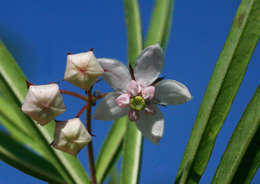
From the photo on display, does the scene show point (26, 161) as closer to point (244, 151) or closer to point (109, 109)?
point (109, 109)

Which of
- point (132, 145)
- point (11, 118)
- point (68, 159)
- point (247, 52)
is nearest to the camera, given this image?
point (247, 52)

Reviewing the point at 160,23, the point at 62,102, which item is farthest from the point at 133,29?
the point at 62,102

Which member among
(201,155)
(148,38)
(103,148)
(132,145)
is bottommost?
(103,148)

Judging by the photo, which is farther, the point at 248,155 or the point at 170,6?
the point at 170,6

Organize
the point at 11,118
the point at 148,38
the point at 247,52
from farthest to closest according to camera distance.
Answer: the point at 148,38 < the point at 11,118 < the point at 247,52

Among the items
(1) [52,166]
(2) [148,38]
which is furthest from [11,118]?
(2) [148,38]

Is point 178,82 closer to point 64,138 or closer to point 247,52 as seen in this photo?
point 247,52

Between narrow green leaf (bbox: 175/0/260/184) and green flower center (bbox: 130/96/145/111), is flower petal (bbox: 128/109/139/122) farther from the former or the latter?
narrow green leaf (bbox: 175/0/260/184)

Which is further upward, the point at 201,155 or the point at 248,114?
the point at 248,114
